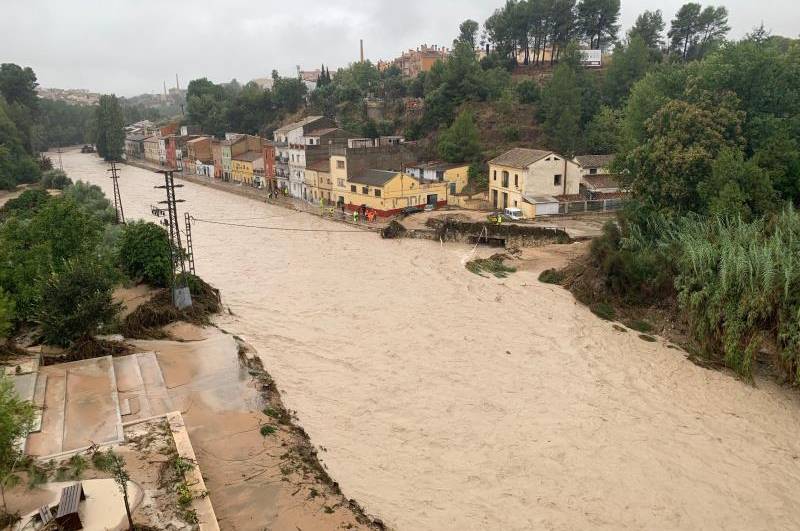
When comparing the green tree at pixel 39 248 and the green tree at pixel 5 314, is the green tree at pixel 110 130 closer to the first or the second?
the green tree at pixel 39 248

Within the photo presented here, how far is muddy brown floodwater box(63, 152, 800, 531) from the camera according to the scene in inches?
442

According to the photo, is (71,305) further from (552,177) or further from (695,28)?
(695,28)

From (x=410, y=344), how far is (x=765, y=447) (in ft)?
32.8

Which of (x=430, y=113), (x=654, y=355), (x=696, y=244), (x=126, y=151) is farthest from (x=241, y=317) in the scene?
(x=126, y=151)

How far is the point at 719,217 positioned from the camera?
2069cm

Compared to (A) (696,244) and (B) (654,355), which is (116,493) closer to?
(B) (654,355)

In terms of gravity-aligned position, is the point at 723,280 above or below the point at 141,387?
above

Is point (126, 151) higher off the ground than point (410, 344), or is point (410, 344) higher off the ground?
point (126, 151)

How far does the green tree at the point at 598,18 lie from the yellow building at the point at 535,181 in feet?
122

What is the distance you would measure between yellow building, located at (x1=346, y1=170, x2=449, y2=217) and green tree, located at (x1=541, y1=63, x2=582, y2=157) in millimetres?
12200

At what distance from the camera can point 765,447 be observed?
1313cm

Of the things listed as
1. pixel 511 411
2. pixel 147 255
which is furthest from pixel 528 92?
pixel 511 411

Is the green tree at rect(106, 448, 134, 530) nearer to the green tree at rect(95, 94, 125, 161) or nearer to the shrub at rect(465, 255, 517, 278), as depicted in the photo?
the shrub at rect(465, 255, 517, 278)

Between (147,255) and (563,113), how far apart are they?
3468cm
